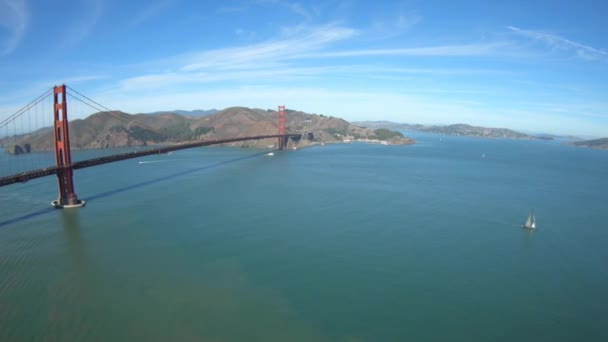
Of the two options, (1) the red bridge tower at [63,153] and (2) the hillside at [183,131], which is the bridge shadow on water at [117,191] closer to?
(1) the red bridge tower at [63,153]

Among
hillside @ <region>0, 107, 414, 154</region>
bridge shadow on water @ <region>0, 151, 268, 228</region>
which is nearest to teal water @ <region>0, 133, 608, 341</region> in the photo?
bridge shadow on water @ <region>0, 151, 268, 228</region>

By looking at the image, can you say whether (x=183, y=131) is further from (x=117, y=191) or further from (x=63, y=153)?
(x=63, y=153)

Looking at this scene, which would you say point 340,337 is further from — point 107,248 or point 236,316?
point 107,248

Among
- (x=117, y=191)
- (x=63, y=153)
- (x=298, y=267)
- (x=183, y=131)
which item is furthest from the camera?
(x=183, y=131)

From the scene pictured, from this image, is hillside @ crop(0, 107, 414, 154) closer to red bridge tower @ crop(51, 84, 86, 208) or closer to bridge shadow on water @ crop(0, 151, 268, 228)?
bridge shadow on water @ crop(0, 151, 268, 228)

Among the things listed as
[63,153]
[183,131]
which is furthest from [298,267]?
[183,131]

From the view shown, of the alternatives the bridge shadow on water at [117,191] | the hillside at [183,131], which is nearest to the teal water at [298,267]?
the bridge shadow on water at [117,191]
